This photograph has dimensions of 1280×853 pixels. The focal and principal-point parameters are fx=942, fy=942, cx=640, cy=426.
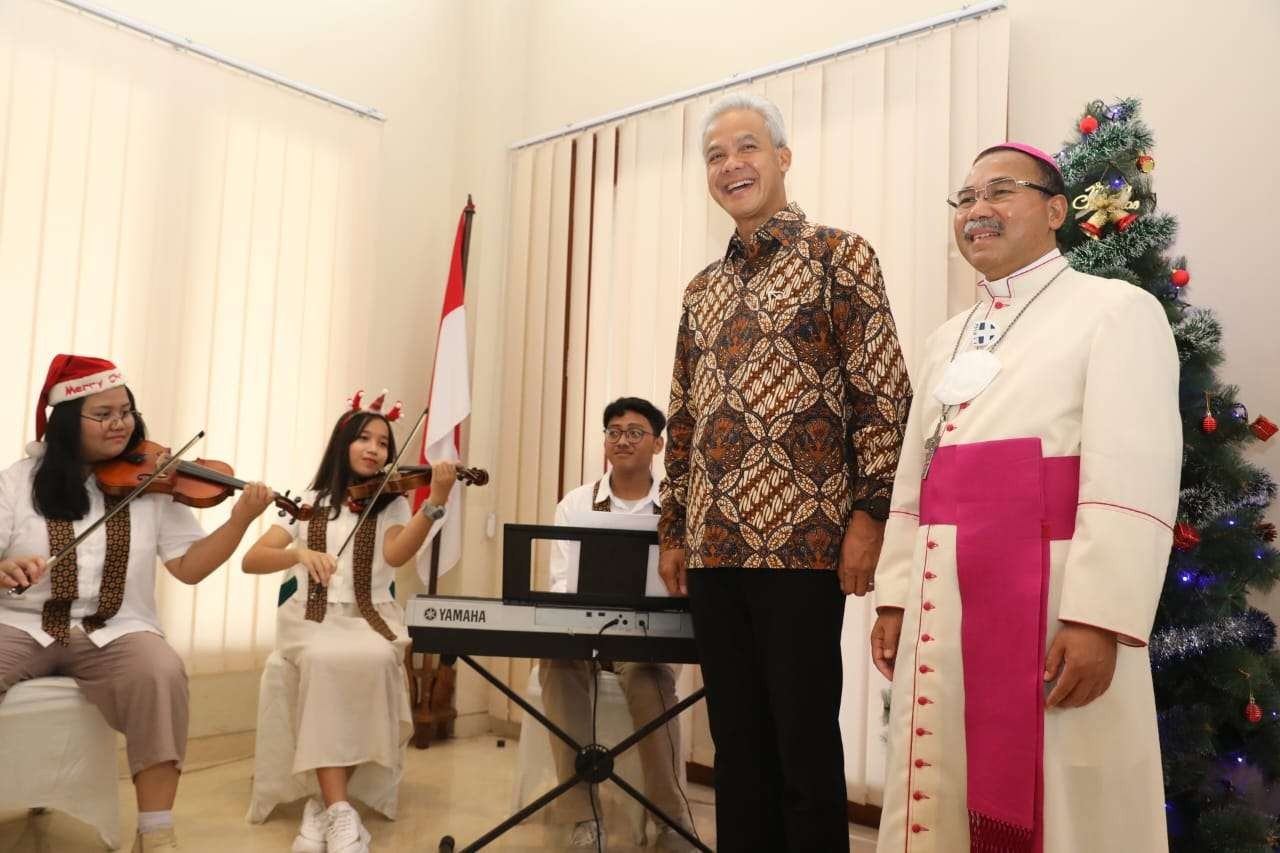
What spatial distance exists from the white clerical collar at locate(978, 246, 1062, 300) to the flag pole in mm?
3019

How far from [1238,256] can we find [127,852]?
11.5ft

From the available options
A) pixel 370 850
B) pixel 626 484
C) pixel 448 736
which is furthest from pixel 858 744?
pixel 448 736

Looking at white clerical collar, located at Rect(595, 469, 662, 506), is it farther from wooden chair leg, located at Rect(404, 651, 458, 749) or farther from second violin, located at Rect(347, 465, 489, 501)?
wooden chair leg, located at Rect(404, 651, 458, 749)

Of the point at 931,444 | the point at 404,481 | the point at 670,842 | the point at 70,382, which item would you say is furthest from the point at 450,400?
the point at 931,444

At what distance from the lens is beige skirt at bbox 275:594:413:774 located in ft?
8.99

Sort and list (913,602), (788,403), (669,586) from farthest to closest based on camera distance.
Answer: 1. (669,586)
2. (788,403)
3. (913,602)

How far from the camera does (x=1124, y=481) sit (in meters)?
1.25

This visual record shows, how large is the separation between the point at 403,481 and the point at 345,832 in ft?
3.38

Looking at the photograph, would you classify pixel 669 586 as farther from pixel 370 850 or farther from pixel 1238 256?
pixel 1238 256

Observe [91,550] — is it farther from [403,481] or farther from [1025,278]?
[1025,278]

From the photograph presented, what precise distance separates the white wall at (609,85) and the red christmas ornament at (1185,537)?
586mm

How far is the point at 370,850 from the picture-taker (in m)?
2.65

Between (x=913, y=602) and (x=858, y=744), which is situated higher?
(x=913, y=602)

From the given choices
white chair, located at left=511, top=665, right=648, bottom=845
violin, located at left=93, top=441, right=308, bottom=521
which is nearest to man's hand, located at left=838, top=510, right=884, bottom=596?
white chair, located at left=511, top=665, right=648, bottom=845
